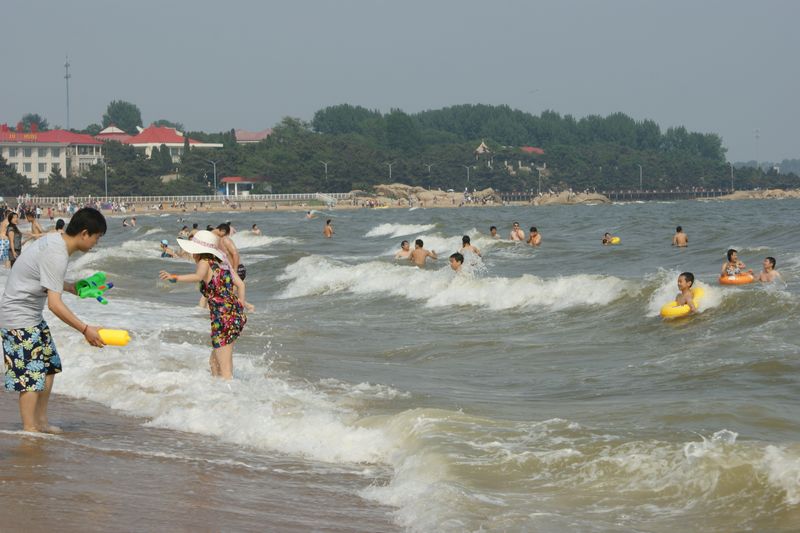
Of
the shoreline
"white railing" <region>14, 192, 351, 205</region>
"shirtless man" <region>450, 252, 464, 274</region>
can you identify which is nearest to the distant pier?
the shoreline

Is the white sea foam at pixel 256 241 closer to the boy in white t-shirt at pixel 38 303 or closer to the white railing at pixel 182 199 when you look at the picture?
the boy in white t-shirt at pixel 38 303

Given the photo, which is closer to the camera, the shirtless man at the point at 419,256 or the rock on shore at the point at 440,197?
the shirtless man at the point at 419,256

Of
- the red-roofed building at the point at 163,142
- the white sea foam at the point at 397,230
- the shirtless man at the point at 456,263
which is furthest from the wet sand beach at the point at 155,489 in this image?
the red-roofed building at the point at 163,142

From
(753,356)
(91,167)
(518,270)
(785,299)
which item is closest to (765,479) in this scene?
(753,356)

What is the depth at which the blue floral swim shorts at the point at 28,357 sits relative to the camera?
6.43 meters

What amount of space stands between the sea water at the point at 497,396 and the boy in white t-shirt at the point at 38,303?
924 millimetres

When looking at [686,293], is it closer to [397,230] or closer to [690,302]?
[690,302]

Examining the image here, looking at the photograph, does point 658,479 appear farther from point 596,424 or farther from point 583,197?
point 583,197

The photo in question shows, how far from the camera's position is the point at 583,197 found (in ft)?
482

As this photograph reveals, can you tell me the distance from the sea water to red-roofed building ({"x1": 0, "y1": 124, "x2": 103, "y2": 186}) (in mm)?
109558

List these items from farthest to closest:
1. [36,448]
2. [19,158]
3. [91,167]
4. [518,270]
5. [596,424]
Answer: [19,158]
[91,167]
[518,270]
[596,424]
[36,448]

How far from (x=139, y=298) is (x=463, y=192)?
133474 mm

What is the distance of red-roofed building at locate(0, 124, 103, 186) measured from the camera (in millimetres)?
123000

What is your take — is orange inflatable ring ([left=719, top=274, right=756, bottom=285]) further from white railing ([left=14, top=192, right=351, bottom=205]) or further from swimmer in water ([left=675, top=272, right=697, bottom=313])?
white railing ([left=14, top=192, right=351, bottom=205])
